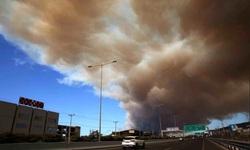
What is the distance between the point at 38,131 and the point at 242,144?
97.6 meters

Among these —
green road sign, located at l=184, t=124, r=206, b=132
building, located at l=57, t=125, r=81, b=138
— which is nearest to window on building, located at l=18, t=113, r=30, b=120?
building, located at l=57, t=125, r=81, b=138

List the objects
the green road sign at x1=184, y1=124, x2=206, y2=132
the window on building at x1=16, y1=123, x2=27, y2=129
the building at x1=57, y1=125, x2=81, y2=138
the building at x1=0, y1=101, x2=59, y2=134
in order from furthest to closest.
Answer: the building at x1=57, y1=125, x2=81, y2=138, the green road sign at x1=184, y1=124, x2=206, y2=132, the window on building at x1=16, y1=123, x2=27, y2=129, the building at x1=0, y1=101, x2=59, y2=134

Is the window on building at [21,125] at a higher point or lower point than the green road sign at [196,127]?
higher

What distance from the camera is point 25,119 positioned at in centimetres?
8119

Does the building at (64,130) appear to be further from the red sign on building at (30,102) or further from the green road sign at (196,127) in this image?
the green road sign at (196,127)

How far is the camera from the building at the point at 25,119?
72.0 m

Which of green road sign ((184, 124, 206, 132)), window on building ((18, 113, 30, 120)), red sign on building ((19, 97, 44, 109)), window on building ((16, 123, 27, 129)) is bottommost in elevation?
green road sign ((184, 124, 206, 132))

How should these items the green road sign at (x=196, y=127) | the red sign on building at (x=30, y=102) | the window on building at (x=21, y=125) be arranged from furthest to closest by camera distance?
the green road sign at (x=196, y=127) → the red sign on building at (x=30, y=102) → the window on building at (x=21, y=125)

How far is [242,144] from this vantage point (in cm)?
1255

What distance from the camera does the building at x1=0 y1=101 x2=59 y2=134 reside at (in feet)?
236

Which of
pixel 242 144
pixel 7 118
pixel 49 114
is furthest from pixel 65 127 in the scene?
pixel 242 144

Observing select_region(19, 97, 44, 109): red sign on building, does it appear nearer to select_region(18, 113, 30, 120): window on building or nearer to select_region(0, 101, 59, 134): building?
select_region(0, 101, 59, 134): building

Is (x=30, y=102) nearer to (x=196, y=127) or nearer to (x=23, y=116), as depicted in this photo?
(x=23, y=116)

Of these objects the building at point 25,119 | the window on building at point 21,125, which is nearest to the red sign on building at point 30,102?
the building at point 25,119
